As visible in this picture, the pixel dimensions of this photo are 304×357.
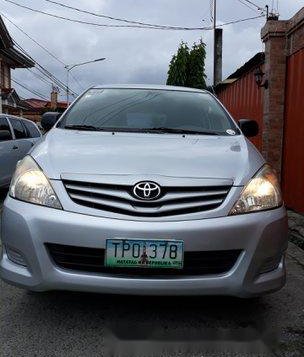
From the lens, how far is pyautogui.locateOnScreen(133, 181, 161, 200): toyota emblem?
3.06 m

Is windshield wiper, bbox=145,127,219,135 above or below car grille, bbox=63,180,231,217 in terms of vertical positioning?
above

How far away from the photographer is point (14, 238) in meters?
3.14

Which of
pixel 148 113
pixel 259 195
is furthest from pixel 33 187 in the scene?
pixel 148 113

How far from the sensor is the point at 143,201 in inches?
120

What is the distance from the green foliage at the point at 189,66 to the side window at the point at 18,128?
16410 mm

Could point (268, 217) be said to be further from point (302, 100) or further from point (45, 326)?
point (302, 100)

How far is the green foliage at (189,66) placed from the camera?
85.7 ft

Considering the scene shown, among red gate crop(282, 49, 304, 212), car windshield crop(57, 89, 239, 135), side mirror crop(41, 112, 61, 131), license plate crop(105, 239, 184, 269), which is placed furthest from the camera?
red gate crop(282, 49, 304, 212)

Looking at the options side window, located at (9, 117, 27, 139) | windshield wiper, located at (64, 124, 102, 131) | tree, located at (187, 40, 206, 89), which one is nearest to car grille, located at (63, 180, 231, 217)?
windshield wiper, located at (64, 124, 102, 131)

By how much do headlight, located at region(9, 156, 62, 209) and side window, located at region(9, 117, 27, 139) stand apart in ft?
22.8

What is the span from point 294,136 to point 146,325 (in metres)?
5.28

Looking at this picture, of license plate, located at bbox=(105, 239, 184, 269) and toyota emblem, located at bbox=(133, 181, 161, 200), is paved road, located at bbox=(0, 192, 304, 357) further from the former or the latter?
toyota emblem, located at bbox=(133, 181, 161, 200)

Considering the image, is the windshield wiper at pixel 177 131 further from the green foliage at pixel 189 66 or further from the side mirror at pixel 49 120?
the green foliage at pixel 189 66

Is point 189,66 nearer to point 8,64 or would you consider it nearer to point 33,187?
point 8,64
